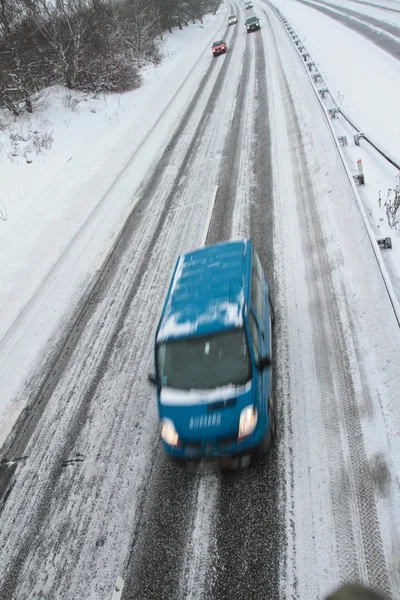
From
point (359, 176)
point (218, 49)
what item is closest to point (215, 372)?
point (359, 176)

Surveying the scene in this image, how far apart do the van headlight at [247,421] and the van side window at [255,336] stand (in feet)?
2.34

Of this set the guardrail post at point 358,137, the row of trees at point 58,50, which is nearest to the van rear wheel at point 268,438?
the guardrail post at point 358,137

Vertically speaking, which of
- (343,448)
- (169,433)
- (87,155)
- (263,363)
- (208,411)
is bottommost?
(343,448)

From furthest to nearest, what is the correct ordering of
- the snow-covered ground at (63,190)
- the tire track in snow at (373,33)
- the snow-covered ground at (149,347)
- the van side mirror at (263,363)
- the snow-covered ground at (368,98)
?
the tire track in snow at (373,33), the snow-covered ground at (368,98), the snow-covered ground at (63,190), the van side mirror at (263,363), the snow-covered ground at (149,347)

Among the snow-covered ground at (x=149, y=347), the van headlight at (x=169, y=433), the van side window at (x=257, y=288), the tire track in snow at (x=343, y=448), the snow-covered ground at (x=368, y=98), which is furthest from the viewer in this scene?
the snow-covered ground at (x=368, y=98)

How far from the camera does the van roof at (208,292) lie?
5570 mm

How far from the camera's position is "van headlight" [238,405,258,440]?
16.5 feet

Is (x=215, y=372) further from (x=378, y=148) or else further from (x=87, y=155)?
(x=87, y=155)

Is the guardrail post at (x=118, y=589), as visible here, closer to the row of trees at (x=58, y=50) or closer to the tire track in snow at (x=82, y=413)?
the tire track in snow at (x=82, y=413)

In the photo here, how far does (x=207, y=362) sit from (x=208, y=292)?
114 centimetres

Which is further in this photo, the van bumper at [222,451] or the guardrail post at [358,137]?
the guardrail post at [358,137]

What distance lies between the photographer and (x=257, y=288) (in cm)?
657

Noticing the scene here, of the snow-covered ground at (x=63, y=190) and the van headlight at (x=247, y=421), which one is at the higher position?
the snow-covered ground at (x=63, y=190)

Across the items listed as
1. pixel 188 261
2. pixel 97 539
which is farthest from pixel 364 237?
pixel 97 539
